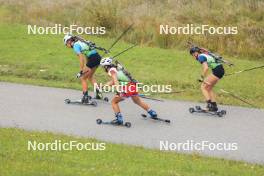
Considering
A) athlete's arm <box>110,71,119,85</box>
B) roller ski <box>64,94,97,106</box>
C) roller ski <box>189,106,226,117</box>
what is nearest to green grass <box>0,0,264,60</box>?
roller ski <box>189,106,226,117</box>

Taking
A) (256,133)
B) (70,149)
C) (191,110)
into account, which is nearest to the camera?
(70,149)

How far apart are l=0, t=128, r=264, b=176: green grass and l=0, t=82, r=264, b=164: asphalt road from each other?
2.54 feet

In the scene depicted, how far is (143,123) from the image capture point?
14.8 meters

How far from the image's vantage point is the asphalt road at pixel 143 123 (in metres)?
13.1

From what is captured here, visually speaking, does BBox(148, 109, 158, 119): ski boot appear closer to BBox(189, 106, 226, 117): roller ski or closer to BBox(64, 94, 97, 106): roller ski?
BBox(189, 106, 226, 117): roller ski

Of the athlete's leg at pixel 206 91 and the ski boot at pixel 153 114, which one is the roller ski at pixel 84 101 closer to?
the ski boot at pixel 153 114

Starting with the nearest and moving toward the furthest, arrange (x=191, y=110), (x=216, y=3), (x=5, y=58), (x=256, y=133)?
(x=256, y=133)
(x=191, y=110)
(x=5, y=58)
(x=216, y=3)

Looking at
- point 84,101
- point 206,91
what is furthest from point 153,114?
point 84,101

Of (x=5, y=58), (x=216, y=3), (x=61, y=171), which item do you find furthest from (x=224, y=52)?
(x=61, y=171)

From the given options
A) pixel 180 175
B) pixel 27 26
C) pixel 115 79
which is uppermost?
pixel 27 26

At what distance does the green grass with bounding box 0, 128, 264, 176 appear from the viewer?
1039cm

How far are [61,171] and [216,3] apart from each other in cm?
2014

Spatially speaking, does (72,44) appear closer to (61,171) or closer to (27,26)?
(61,171)

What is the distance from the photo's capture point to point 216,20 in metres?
26.6
